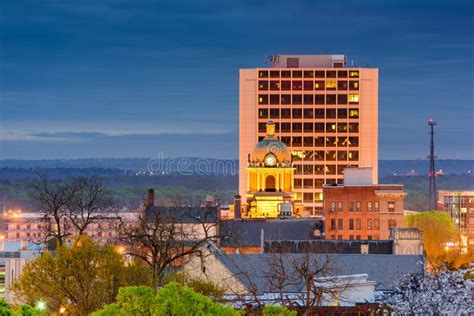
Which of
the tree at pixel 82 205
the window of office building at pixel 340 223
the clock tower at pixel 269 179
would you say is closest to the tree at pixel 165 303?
the tree at pixel 82 205

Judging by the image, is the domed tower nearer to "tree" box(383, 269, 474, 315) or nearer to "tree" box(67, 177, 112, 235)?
"tree" box(67, 177, 112, 235)

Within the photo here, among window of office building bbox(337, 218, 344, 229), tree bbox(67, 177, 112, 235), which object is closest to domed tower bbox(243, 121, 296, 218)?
window of office building bbox(337, 218, 344, 229)

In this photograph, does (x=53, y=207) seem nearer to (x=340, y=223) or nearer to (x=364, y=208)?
(x=340, y=223)

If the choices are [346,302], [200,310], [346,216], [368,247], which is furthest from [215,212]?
[200,310]

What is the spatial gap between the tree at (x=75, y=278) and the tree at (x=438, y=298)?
14.8 meters

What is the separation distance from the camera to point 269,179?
628 ft

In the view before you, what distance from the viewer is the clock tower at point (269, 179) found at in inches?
7284

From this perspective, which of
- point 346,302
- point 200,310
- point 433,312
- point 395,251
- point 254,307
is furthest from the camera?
point 395,251

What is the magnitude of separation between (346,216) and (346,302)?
84.6 metres

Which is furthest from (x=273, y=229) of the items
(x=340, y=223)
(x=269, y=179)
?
(x=269, y=179)

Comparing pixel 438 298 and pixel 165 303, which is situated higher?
pixel 165 303

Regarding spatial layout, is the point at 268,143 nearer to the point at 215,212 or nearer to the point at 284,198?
the point at 284,198

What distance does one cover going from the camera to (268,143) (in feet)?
636

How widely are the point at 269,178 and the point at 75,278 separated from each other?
117196 millimetres
